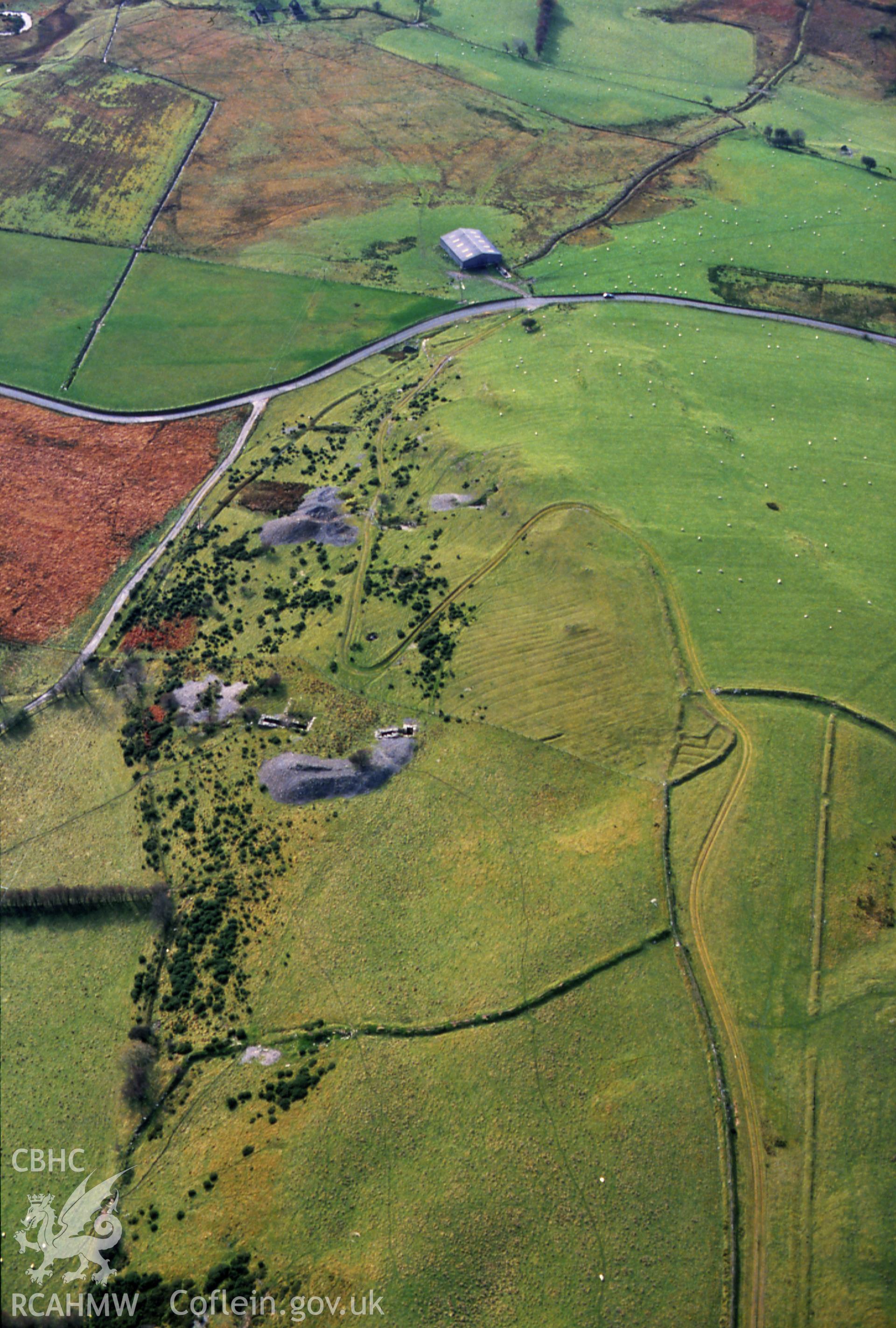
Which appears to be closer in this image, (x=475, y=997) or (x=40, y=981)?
(x=475, y=997)

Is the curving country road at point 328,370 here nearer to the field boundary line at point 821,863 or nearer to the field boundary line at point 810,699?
the field boundary line at point 810,699

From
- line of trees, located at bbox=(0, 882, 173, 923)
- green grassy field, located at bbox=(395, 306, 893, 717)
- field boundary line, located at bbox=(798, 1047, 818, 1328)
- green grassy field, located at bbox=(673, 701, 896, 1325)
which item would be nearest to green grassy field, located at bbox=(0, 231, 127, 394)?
green grassy field, located at bbox=(395, 306, 893, 717)

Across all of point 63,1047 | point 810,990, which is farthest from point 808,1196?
point 63,1047

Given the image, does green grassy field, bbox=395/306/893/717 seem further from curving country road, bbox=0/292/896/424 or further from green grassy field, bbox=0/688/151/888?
green grassy field, bbox=0/688/151/888

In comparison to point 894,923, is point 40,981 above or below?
below

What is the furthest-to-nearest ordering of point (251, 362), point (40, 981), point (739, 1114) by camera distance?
1. point (251, 362)
2. point (40, 981)
3. point (739, 1114)

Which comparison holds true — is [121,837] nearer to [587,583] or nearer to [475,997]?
[475,997]

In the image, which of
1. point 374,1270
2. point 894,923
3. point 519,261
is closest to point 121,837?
point 374,1270

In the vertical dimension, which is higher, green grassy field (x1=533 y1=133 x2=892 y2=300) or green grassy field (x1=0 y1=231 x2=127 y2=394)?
green grassy field (x1=533 y1=133 x2=892 y2=300)
